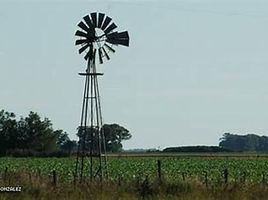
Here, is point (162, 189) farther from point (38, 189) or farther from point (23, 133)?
point (23, 133)

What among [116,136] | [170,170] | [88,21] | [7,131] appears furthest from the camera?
[116,136]

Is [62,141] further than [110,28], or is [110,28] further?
[62,141]

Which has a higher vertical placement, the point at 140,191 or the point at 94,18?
the point at 94,18

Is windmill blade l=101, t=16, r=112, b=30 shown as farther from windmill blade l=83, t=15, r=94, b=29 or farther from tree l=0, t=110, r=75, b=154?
tree l=0, t=110, r=75, b=154

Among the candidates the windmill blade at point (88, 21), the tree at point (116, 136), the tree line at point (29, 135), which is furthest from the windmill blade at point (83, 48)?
the tree at point (116, 136)

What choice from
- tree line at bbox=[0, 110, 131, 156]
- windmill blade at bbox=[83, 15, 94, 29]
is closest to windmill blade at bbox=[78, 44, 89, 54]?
windmill blade at bbox=[83, 15, 94, 29]

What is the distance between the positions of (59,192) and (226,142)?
177532mm

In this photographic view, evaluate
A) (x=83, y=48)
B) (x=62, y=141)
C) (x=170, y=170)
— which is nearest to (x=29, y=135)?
(x=62, y=141)

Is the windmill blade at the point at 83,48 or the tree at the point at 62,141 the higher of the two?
the tree at the point at 62,141

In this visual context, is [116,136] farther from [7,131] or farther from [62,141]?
[7,131]

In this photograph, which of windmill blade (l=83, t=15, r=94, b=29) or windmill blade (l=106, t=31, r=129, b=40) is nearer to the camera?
windmill blade (l=106, t=31, r=129, b=40)

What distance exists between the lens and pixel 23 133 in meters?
125

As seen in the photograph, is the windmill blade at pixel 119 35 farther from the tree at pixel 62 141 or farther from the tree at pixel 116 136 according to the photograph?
the tree at pixel 116 136

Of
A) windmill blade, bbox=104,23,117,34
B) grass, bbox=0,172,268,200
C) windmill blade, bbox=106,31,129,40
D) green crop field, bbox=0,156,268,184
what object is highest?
windmill blade, bbox=104,23,117,34
